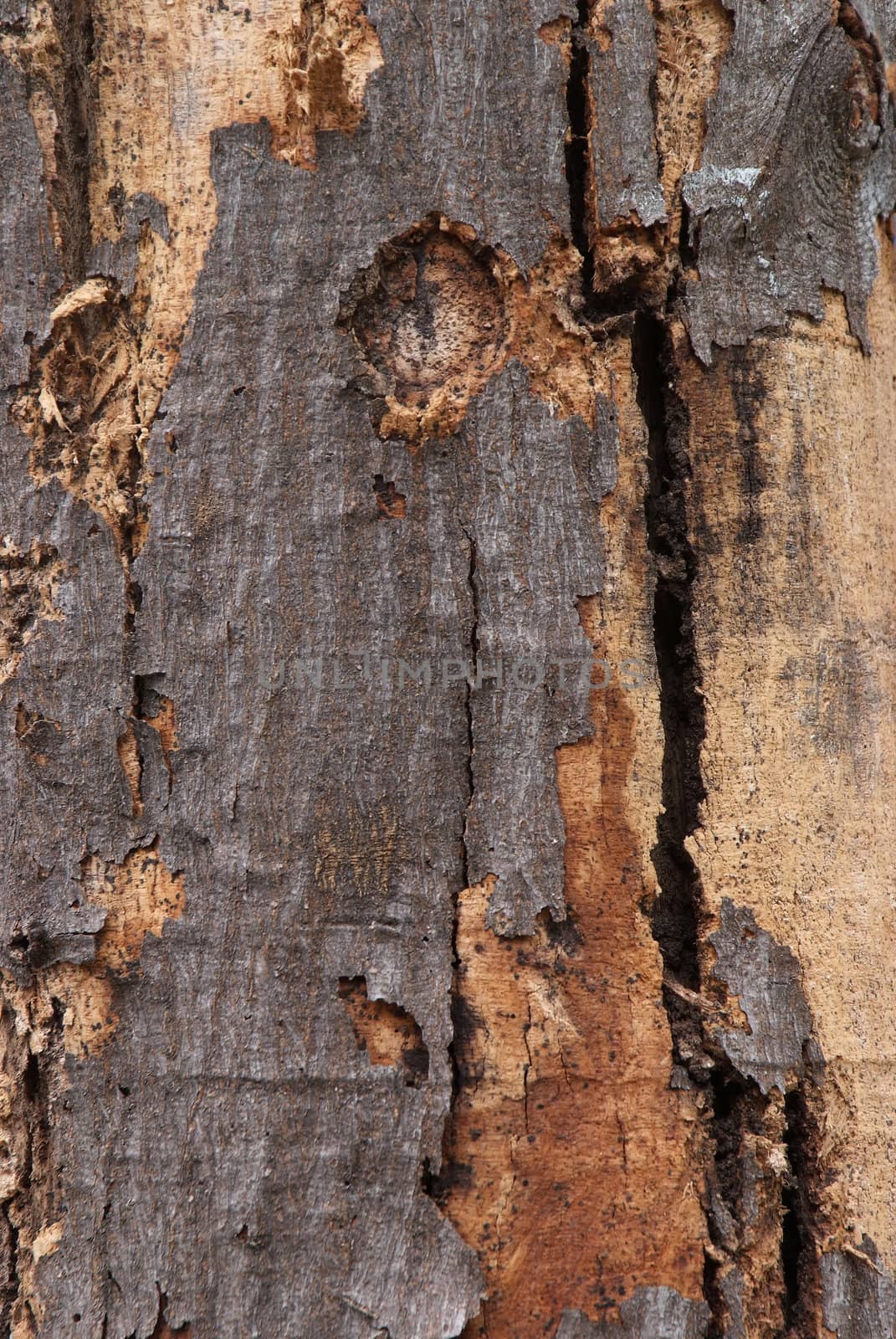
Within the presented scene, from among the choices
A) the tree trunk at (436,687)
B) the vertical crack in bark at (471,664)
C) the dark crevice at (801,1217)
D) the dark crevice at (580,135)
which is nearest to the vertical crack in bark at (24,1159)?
the tree trunk at (436,687)

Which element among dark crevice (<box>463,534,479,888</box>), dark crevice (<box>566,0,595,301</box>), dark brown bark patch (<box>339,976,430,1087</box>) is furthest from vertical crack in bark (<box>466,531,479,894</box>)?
dark crevice (<box>566,0,595,301</box>)

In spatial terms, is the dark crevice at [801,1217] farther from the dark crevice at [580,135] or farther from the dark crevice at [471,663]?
the dark crevice at [580,135]

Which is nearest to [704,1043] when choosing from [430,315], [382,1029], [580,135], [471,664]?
[382,1029]

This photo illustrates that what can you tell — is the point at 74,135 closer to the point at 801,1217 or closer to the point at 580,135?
the point at 580,135

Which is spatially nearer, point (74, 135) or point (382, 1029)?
point (382, 1029)

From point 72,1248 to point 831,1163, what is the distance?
0.88 metres

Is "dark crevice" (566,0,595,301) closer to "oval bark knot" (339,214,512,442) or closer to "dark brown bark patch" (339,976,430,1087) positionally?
"oval bark knot" (339,214,512,442)

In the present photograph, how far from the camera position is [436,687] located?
45.1 inches

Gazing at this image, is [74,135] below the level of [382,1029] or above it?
above

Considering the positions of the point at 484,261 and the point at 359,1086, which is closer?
the point at 359,1086

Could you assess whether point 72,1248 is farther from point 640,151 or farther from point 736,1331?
point 640,151

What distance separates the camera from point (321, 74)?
46.6 inches

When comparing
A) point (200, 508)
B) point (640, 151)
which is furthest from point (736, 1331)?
point (640, 151)

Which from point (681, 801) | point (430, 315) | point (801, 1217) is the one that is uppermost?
point (430, 315)
